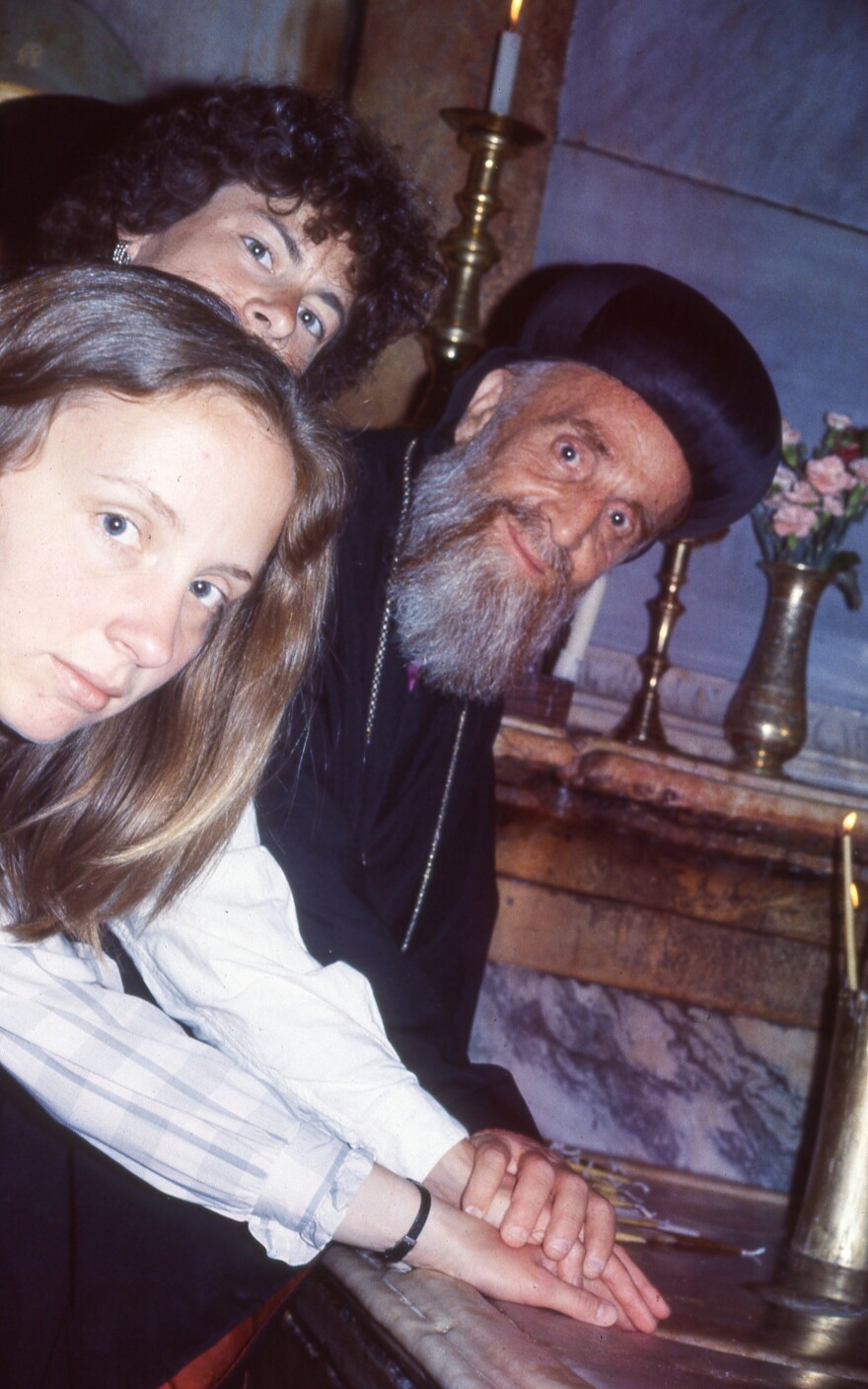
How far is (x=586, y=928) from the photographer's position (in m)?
2.71

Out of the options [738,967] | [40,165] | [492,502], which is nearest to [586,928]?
[738,967]

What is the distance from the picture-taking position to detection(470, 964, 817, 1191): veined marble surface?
→ 2787 mm

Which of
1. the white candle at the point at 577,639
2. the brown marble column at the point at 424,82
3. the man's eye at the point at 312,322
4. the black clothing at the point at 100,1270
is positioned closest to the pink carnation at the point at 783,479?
the white candle at the point at 577,639

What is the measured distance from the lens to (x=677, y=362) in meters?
2.27

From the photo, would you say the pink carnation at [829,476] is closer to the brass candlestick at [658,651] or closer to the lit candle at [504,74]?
the brass candlestick at [658,651]

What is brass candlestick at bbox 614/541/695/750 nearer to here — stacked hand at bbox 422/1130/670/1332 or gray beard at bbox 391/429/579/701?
gray beard at bbox 391/429/579/701

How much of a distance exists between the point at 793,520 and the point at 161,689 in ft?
5.20

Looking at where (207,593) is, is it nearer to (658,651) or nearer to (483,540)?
(483,540)

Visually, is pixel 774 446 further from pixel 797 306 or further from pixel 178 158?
pixel 178 158

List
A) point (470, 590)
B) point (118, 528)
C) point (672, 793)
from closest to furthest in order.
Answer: point (118, 528) → point (470, 590) → point (672, 793)

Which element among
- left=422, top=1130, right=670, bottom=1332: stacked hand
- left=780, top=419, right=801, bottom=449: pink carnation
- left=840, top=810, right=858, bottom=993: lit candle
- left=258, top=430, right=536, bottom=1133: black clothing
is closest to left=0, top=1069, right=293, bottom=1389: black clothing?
left=422, top=1130, right=670, bottom=1332: stacked hand

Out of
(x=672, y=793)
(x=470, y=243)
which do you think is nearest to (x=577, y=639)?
(x=672, y=793)

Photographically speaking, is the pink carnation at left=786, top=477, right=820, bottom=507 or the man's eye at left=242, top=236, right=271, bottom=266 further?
the pink carnation at left=786, top=477, right=820, bottom=507

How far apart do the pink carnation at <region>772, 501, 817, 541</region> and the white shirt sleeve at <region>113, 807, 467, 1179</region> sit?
5.06ft
